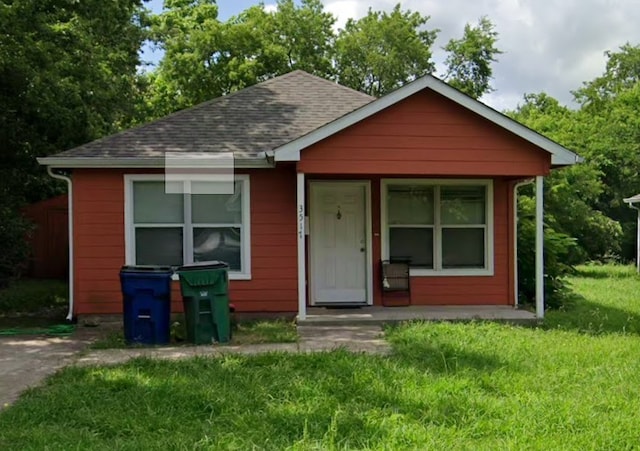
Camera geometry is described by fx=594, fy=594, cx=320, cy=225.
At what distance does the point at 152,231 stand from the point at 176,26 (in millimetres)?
25622

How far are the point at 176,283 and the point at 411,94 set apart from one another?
4.58 meters

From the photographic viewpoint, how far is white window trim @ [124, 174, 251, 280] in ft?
30.0

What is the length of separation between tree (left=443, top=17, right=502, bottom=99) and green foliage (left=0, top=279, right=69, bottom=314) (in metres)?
24.6

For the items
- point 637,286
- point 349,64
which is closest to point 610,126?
point 349,64

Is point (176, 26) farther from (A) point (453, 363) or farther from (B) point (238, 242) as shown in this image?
(A) point (453, 363)

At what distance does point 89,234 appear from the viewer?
9.12 m

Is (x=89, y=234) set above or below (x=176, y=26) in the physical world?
below

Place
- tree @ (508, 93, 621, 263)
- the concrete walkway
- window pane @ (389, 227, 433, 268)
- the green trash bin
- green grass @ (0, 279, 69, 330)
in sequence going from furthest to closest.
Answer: tree @ (508, 93, 621, 263), window pane @ (389, 227, 433, 268), green grass @ (0, 279, 69, 330), the green trash bin, the concrete walkway

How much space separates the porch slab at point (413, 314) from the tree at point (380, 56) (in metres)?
23.9

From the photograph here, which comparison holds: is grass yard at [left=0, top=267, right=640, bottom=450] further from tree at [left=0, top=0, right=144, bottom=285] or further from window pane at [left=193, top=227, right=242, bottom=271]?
tree at [left=0, top=0, right=144, bottom=285]

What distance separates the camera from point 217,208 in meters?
9.34

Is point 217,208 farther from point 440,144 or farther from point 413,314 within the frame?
point 440,144

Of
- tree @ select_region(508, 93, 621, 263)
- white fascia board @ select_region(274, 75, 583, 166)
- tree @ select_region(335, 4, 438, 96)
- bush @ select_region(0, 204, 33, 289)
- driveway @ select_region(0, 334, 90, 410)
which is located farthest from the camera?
tree @ select_region(335, 4, 438, 96)

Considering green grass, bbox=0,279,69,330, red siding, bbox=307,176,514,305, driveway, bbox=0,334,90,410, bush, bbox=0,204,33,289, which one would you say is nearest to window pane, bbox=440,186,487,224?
red siding, bbox=307,176,514,305
